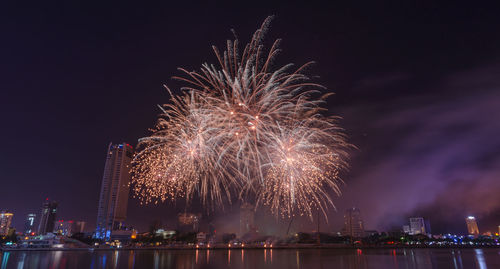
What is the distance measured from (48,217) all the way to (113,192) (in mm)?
108581

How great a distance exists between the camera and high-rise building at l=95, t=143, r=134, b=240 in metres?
111

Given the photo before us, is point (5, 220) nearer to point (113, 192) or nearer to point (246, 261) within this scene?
point (113, 192)

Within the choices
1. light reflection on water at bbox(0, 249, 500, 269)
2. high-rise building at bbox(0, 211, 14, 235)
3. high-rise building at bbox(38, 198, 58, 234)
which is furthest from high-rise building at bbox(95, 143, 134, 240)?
high-rise building at bbox(38, 198, 58, 234)

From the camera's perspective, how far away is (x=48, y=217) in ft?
608

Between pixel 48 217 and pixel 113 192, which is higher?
pixel 113 192

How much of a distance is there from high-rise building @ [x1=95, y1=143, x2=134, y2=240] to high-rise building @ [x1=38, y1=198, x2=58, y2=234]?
322 feet

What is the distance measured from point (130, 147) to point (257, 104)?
4449 inches

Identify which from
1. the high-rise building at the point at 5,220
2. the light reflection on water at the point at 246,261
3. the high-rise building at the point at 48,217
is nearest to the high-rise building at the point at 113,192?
the light reflection on water at the point at 246,261

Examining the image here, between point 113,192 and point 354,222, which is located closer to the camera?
point 113,192

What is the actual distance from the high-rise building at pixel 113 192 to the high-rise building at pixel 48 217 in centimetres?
9819

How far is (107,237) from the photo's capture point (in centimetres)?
10825

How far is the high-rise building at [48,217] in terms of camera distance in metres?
181

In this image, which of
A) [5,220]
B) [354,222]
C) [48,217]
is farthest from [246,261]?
[48,217]

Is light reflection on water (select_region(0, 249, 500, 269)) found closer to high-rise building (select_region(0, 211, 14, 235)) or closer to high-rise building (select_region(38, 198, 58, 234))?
high-rise building (select_region(0, 211, 14, 235))
